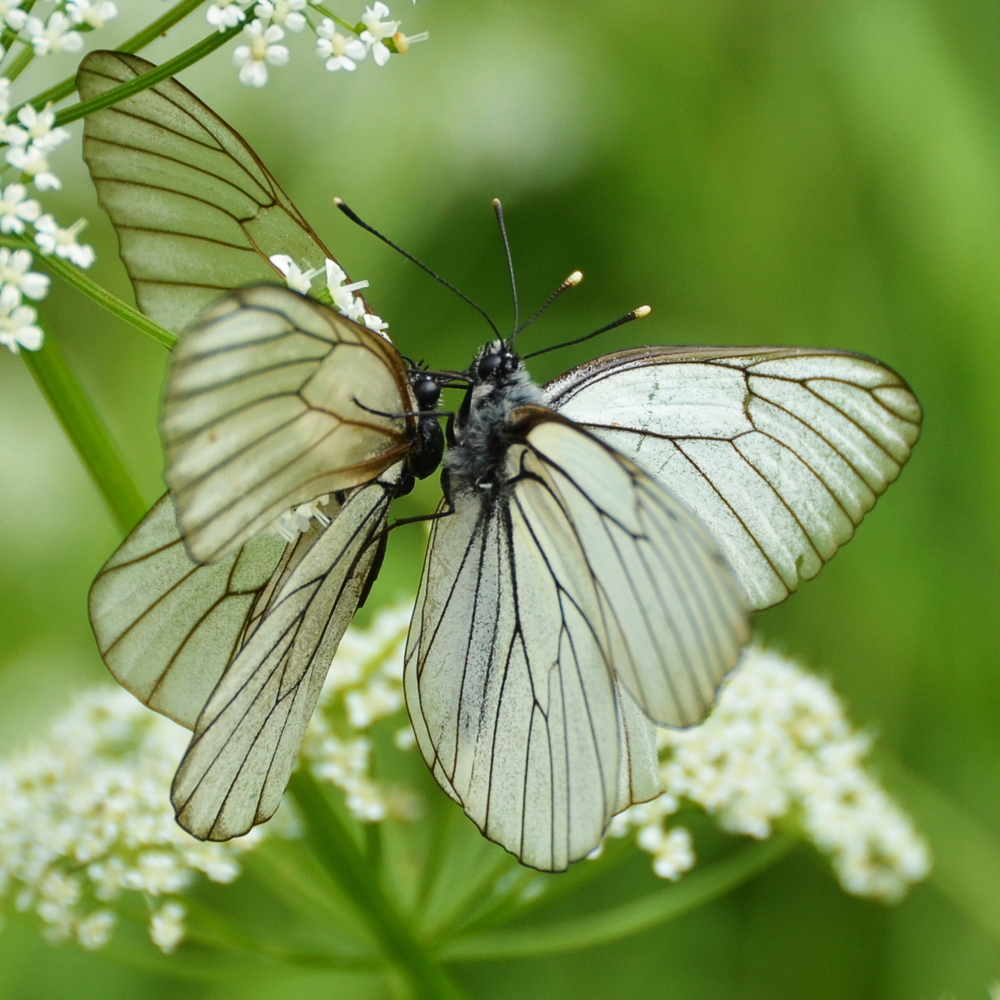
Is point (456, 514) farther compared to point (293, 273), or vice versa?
point (456, 514)

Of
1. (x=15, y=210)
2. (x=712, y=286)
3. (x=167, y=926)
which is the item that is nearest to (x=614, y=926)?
(x=167, y=926)

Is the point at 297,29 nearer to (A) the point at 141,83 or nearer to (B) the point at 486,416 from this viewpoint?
(A) the point at 141,83

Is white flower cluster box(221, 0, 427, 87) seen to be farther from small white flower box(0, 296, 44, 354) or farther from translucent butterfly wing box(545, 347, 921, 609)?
translucent butterfly wing box(545, 347, 921, 609)

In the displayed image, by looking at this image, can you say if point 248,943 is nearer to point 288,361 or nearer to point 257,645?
point 257,645

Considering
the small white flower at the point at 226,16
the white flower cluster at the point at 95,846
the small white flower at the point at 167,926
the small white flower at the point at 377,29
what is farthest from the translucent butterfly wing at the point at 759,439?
the small white flower at the point at 167,926

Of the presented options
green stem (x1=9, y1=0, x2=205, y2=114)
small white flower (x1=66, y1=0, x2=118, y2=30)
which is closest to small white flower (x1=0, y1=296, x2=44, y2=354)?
green stem (x1=9, y1=0, x2=205, y2=114)
